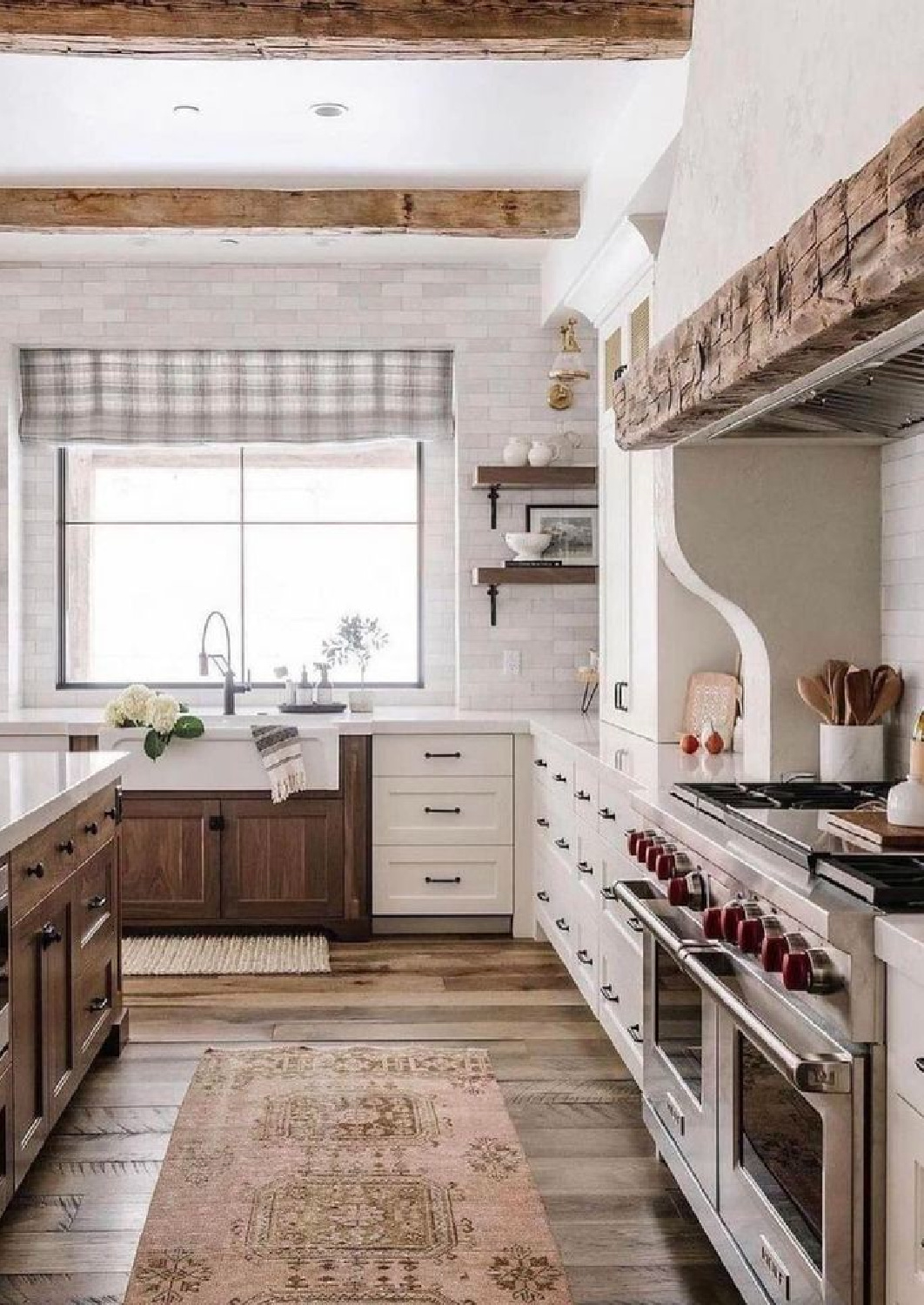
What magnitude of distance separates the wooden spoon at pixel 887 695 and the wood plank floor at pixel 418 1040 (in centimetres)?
119

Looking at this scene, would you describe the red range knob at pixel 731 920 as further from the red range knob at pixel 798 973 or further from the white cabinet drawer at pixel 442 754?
the white cabinet drawer at pixel 442 754

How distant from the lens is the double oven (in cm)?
196

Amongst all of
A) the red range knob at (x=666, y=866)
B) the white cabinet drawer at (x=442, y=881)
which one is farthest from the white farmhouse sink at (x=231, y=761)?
the red range knob at (x=666, y=866)

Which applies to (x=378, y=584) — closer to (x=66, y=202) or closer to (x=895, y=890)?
(x=66, y=202)

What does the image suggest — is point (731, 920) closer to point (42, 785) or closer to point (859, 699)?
point (859, 699)

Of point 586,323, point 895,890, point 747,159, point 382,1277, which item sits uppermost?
point 586,323

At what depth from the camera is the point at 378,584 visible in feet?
22.4

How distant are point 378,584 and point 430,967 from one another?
2.13m

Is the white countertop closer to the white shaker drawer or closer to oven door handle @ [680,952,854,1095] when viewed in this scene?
oven door handle @ [680,952,854,1095]

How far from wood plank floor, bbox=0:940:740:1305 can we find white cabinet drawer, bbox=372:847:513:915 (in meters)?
0.15

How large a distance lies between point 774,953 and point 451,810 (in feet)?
12.0

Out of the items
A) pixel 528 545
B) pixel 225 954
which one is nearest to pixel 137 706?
pixel 225 954

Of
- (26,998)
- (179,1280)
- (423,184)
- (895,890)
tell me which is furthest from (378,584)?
(895,890)

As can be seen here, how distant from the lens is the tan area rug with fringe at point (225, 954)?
5.25 m
